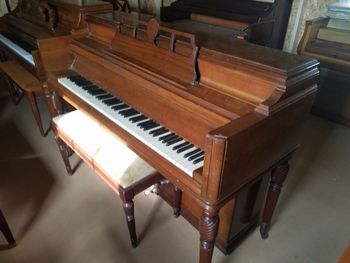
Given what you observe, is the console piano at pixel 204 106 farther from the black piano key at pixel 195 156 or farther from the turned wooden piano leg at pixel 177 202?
the turned wooden piano leg at pixel 177 202

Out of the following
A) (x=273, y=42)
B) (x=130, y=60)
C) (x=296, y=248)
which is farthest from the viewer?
(x=273, y=42)

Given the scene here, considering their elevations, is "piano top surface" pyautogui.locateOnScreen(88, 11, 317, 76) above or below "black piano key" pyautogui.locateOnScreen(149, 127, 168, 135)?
above

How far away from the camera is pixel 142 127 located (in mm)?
1306

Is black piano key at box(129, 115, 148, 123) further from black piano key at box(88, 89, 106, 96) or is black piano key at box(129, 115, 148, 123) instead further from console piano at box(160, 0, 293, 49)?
console piano at box(160, 0, 293, 49)

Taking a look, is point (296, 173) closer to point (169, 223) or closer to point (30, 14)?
point (169, 223)

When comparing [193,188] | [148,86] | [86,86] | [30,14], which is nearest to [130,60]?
[148,86]

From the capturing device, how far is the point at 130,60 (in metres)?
1.49

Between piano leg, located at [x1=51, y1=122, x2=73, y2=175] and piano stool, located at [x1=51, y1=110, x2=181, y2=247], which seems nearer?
piano stool, located at [x1=51, y1=110, x2=181, y2=247]

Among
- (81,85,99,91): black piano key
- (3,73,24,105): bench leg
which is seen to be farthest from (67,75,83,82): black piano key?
(3,73,24,105): bench leg

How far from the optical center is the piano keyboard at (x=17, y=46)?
241cm

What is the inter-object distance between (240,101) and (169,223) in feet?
3.22

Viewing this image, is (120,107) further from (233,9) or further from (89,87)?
(233,9)

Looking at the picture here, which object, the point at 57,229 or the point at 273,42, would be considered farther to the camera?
the point at 273,42

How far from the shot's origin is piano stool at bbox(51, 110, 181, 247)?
1358 millimetres
